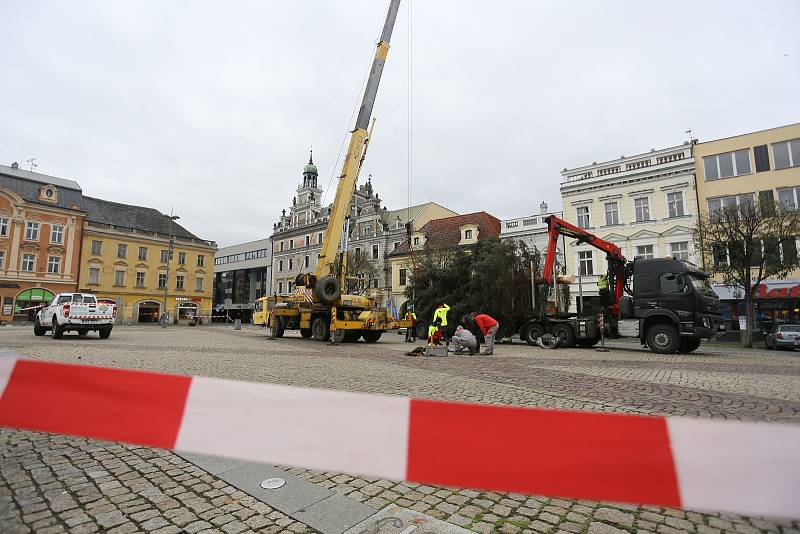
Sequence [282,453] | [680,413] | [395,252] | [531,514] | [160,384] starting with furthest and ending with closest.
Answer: [395,252]
[680,413]
[531,514]
[160,384]
[282,453]

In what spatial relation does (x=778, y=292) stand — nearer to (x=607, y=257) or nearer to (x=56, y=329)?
(x=607, y=257)

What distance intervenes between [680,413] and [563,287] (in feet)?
62.9

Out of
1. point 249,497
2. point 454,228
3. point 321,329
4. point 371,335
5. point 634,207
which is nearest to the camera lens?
point 249,497

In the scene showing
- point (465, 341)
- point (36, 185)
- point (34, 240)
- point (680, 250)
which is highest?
point (36, 185)

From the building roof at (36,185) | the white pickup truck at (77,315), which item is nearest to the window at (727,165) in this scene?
the white pickup truck at (77,315)

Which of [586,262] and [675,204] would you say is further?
[586,262]

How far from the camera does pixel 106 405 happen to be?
89.6 inches

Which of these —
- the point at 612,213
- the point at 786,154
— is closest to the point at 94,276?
the point at 612,213

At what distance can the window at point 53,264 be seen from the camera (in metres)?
45.3

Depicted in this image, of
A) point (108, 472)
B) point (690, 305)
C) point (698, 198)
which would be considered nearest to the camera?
point (108, 472)

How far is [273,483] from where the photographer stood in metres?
3.08

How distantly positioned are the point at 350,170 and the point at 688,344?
15.1 m

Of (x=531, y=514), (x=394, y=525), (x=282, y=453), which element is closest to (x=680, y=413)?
(x=531, y=514)

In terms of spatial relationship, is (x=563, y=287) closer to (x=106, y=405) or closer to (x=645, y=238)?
(x=645, y=238)
